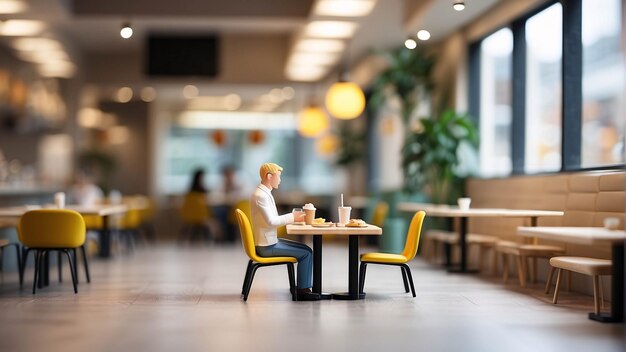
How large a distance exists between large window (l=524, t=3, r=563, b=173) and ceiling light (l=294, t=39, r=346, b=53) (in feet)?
12.2

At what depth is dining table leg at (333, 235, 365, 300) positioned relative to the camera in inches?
279

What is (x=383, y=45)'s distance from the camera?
13578mm

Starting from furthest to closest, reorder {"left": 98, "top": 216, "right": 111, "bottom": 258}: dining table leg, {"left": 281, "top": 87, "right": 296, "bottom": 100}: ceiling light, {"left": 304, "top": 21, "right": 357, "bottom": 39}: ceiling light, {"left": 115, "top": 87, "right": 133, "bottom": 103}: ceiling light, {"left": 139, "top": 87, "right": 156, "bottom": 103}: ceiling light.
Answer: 1. {"left": 115, "top": 87, "right": 133, "bottom": 103}: ceiling light
2. {"left": 139, "top": 87, "right": 156, "bottom": 103}: ceiling light
3. {"left": 281, "top": 87, "right": 296, "bottom": 100}: ceiling light
4. {"left": 98, "top": 216, "right": 111, "bottom": 258}: dining table leg
5. {"left": 304, "top": 21, "right": 357, "bottom": 39}: ceiling light

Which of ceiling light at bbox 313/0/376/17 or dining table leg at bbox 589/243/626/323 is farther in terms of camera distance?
ceiling light at bbox 313/0/376/17

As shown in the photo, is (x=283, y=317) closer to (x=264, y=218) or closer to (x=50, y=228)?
(x=264, y=218)

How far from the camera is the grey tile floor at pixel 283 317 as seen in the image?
5188mm

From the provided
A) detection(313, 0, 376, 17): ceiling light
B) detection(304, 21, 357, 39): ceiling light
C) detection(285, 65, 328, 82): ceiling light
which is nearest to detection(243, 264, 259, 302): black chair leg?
detection(313, 0, 376, 17): ceiling light

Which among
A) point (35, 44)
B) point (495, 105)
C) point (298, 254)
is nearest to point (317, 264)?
point (298, 254)

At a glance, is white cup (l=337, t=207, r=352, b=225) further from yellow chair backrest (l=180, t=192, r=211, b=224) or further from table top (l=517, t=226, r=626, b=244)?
yellow chair backrest (l=180, t=192, r=211, b=224)

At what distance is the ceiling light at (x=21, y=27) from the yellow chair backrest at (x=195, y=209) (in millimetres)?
4073

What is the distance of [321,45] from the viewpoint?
1309 cm

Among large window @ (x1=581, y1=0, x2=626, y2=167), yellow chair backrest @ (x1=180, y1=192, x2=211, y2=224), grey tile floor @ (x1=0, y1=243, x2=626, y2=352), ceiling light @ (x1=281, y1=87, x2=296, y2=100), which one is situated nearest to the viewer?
grey tile floor @ (x1=0, y1=243, x2=626, y2=352)

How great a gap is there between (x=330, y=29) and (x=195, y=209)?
4.70 meters

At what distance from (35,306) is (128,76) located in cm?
941
